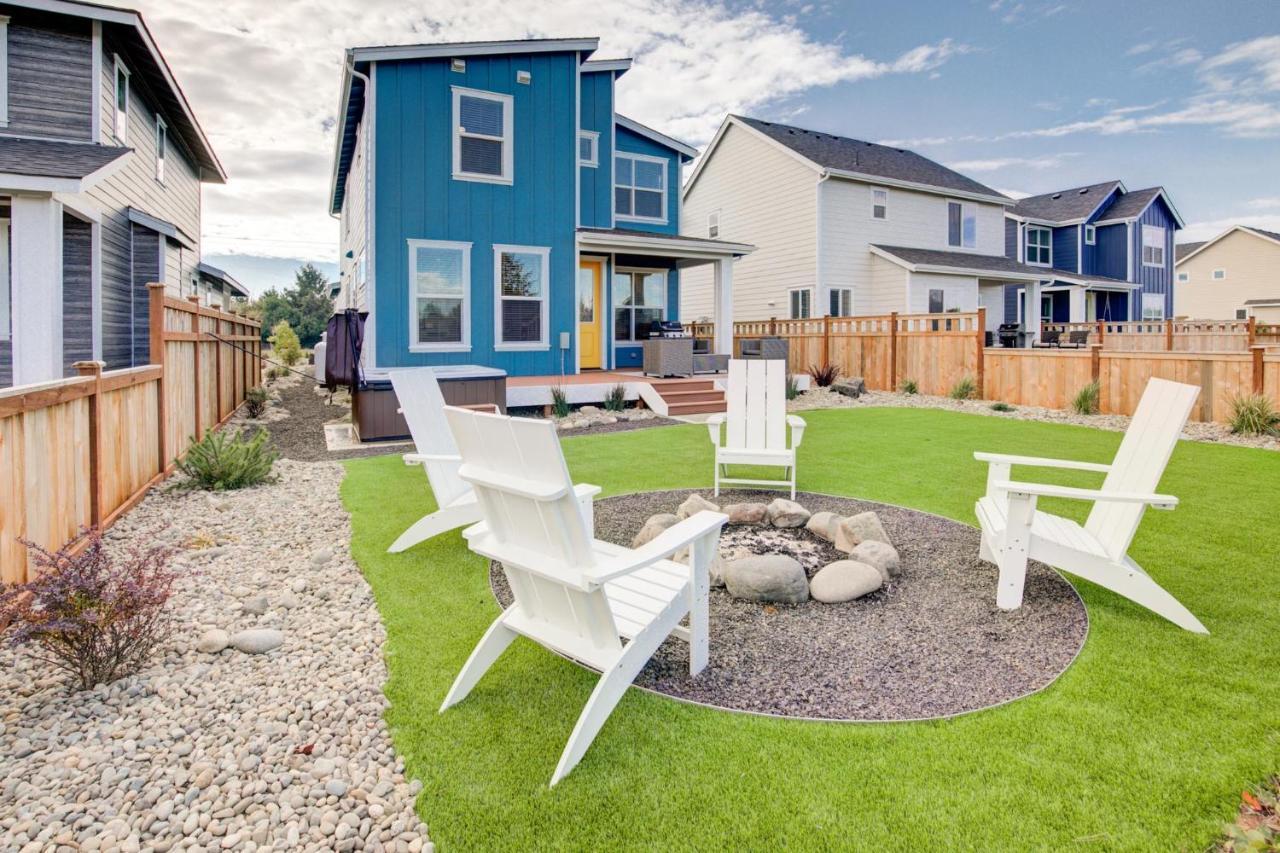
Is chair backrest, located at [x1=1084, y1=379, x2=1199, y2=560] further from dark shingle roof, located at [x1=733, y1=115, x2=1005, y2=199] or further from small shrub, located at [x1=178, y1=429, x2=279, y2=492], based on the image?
dark shingle roof, located at [x1=733, y1=115, x2=1005, y2=199]

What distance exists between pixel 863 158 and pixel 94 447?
2107cm

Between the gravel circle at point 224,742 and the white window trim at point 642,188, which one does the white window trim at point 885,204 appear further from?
the gravel circle at point 224,742

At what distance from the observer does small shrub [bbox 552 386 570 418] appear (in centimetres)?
1148

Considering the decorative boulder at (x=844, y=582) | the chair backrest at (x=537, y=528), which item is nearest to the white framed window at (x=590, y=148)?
the decorative boulder at (x=844, y=582)

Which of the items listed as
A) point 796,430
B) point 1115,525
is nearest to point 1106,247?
point 796,430

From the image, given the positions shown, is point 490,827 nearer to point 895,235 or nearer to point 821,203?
point 821,203

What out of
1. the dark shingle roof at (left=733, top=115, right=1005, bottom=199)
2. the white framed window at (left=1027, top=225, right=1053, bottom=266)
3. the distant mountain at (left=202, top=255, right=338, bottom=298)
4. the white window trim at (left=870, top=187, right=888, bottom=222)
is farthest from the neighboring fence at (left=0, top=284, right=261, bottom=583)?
the distant mountain at (left=202, top=255, right=338, bottom=298)

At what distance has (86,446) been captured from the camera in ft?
15.0

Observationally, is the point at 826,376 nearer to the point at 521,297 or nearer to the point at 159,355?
the point at 521,297

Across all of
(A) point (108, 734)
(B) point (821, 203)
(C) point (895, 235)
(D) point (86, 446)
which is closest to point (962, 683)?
(A) point (108, 734)

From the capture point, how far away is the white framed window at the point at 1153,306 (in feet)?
90.5

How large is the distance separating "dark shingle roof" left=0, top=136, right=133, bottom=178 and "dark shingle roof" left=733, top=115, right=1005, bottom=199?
15784 mm

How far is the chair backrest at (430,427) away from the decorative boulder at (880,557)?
8.44 ft

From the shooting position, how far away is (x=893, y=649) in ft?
10.8
